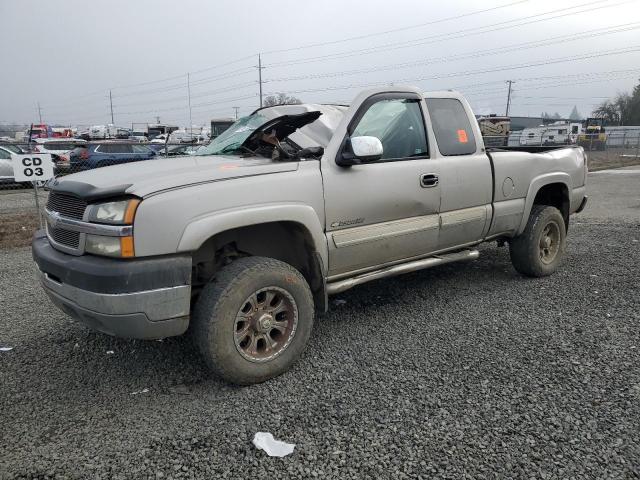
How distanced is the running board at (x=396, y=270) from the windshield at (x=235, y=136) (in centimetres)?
147

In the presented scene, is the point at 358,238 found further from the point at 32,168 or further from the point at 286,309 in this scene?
the point at 32,168

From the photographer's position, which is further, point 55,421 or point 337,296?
point 337,296

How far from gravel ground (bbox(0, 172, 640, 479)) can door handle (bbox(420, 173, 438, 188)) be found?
119 cm

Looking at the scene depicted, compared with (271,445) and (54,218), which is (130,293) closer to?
(54,218)

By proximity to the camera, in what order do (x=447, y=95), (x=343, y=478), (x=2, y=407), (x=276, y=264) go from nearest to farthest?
(x=343, y=478)
(x=2, y=407)
(x=276, y=264)
(x=447, y=95)

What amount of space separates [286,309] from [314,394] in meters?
0.59

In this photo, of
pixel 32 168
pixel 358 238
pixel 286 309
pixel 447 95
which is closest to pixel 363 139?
pixel 358 238

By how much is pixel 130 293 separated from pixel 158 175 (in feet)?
2.63

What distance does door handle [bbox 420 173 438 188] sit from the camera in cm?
403

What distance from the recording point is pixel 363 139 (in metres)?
3.45

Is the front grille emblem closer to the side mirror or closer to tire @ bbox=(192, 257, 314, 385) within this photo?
tire @ bbox=(192, 257, 314, 385)

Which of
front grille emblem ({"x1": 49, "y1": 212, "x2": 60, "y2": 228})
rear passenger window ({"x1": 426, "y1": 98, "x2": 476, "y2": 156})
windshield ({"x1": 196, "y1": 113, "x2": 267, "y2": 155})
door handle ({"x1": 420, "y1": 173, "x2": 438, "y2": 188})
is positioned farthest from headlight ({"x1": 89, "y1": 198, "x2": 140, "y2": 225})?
rear passenger window ({"x1": 426, "y1": 98, "x2": 476, "y2": 156})

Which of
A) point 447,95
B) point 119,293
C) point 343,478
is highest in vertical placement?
point 447,95

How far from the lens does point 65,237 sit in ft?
10.2
